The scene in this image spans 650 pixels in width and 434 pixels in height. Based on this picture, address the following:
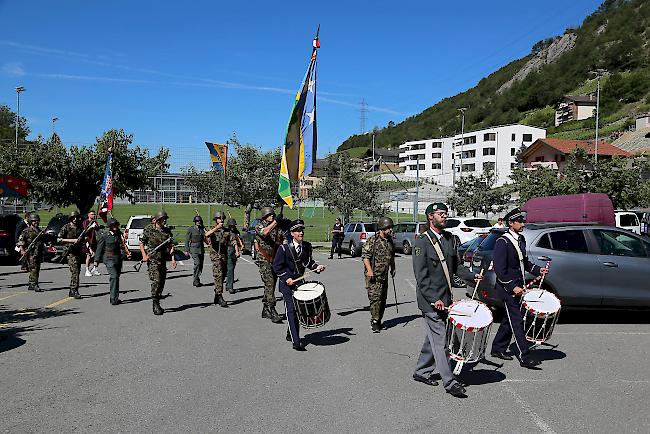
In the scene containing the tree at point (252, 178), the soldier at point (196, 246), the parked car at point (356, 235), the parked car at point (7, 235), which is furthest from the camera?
the tree at point (252, 178)

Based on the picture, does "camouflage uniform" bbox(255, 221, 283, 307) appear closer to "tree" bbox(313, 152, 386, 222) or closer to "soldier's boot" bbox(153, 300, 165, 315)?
"soldier's boot" bbox(153, 300, 165, 315)

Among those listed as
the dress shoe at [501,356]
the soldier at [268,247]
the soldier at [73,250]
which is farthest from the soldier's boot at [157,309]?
the dress shoe at [501,356]

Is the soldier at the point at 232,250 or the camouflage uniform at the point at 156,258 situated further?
the soldier at the point at 232,250

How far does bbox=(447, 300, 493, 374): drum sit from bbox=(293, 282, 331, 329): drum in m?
2.23

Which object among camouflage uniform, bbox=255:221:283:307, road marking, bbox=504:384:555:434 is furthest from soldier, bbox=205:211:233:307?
road marking, bbox=504:384:555:434

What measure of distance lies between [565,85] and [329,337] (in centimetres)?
14283

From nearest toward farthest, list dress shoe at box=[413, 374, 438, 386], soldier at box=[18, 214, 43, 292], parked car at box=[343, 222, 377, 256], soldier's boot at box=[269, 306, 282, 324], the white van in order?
dress shoe at box=[413, 374, 438, 386]
soldier's boot at box=[269, 306, 282, 324]
soldier at box=[18, 214, 43, 292]
the white van
parked car at box=[343, 222, 377, 256]

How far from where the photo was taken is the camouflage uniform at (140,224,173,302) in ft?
36.7

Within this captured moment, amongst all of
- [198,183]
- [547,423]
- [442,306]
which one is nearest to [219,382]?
[442,306]

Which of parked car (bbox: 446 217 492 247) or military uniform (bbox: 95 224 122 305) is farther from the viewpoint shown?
parked car (bbox: 446 217 492 247)

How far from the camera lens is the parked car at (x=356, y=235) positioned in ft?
91.0

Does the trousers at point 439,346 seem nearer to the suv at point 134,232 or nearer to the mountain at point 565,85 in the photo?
the suv at point 134,232

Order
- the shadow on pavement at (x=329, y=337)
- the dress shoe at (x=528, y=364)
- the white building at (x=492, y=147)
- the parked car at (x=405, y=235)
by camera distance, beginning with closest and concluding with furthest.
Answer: the dress shoe at (x=528, y=364), the shadow on pavement at (x=329, y=337), the parked car at (x=405, y=235), the white building at (x=492, y=147)

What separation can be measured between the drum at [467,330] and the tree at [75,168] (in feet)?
91.2
